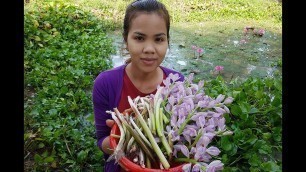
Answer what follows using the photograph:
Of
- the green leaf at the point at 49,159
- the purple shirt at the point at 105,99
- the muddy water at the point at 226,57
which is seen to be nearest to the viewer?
the purple shirt at the point at 105,99

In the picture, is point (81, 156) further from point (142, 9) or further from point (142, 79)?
point (142, 9)

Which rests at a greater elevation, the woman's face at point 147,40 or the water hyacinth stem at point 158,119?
the woman's face at point 147,40

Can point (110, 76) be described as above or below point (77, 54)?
above

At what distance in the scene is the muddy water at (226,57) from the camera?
420 centimetres

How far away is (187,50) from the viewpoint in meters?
4.92

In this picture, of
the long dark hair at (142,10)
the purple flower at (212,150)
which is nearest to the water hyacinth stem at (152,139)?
the purple flower at (212,150)

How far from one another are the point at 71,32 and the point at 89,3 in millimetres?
2445

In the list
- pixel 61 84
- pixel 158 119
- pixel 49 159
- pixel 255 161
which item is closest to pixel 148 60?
pixel 158 119

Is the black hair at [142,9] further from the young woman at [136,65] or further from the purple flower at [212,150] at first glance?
the purple flower at [212,150]

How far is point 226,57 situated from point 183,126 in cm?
367

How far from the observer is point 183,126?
121 cm
